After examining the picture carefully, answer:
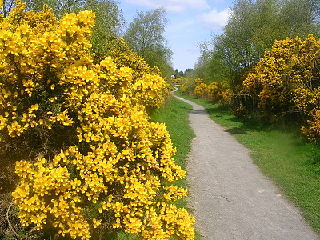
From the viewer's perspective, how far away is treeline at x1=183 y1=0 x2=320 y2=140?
17047 mm

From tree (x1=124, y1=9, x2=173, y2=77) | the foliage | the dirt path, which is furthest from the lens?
tree (x1=124, y1=9, x2=173, y2=77)

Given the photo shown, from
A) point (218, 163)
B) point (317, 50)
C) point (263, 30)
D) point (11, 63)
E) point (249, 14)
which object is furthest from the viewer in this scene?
point (249, 14)

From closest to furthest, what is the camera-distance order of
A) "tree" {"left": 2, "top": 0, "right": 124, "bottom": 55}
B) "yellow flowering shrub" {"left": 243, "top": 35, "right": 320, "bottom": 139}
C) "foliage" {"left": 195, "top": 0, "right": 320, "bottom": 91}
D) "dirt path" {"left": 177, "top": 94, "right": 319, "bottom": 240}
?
"dirt path" {"left": 177, "top": 94, "right": 319, "bottom": 240}, "tree" {"left": 2, "top": 0, "right": 124, "bottom": 55}, "yellow flowering shrub" {"left": 243, "top": 35, "right": 320, "bottom": 139}, "foliage" {"left": 195, "top": 0, "right": 320, "bottom": 91}

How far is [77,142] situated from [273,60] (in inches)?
616

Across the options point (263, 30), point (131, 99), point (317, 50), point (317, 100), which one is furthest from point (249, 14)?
point (131, 99)

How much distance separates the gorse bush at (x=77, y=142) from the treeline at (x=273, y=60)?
461 inches

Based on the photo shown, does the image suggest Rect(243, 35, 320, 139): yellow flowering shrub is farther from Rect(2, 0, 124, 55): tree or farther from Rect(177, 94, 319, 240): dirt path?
Rect(2, 0, 124, 55): tree

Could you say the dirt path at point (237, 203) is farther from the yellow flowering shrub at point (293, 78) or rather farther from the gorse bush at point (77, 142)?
the yellow flowering shrub at point (293, 78)

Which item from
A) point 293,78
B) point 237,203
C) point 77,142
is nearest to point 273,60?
point 293,78

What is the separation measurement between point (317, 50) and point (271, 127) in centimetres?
535

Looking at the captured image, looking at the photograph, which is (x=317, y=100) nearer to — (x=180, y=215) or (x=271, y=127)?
(x=271, y=127)

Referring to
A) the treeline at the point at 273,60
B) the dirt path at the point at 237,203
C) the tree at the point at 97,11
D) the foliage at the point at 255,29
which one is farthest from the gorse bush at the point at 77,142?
the foliage at the point at 255,29

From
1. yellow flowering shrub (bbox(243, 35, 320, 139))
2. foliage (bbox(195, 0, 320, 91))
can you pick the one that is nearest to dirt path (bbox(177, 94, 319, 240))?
yellow flowering shrub (bbox(243, 35, 320, 139))

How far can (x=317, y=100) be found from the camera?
1558cm
